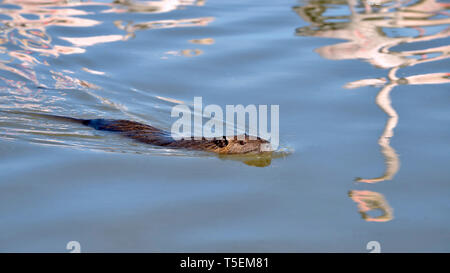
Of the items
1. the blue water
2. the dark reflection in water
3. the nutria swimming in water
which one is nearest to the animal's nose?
the nutria swimming in water

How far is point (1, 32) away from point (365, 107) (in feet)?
18.6

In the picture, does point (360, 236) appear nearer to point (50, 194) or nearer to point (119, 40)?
point (50, 194)

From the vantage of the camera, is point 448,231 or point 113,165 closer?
point 448,231

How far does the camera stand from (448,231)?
3.67 metres

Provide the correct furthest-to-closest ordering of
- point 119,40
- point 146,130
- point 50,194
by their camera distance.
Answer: point 119,40 → point 146,130 → point 50,194

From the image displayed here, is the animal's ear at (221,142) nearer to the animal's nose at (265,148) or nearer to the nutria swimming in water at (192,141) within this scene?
the nutria swimming in water at (192,141)

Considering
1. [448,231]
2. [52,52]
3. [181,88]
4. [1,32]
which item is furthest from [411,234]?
[1,32]

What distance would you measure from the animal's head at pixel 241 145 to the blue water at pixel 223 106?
104 millimetres

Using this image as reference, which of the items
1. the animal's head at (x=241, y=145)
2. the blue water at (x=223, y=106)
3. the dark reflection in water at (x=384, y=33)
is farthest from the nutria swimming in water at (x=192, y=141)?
the dark reflection in water at (x=384, y=33)

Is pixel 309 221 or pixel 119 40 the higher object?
pixel 119 40

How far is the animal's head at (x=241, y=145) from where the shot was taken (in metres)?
5.04

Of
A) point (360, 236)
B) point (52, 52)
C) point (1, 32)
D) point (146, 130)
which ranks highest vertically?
point (1, 32)

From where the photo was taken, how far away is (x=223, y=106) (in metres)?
6.29

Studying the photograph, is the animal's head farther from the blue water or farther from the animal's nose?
the blue water
